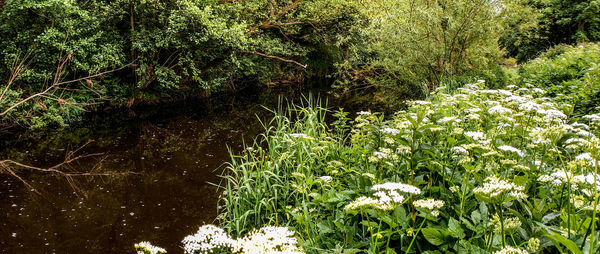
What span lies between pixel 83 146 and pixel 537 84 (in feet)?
36.8

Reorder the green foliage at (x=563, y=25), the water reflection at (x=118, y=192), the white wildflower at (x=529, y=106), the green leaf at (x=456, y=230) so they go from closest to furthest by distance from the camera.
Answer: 1. the green leaf at (x=456, y=230)
2. the white wildflower at (x=529, y=106)
3. the water reflection at (x=118, y=192)
4. the green foliage at (x=563, y=25)

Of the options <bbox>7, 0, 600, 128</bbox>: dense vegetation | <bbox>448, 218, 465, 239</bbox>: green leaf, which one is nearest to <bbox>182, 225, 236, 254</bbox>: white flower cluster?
<bbox>448, 218, 465, 239</bbox>: green leaf

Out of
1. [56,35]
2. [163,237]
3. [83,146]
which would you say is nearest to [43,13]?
[56,35]

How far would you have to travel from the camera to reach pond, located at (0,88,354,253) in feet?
15.7

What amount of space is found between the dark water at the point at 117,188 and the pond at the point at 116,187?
15 millimetres

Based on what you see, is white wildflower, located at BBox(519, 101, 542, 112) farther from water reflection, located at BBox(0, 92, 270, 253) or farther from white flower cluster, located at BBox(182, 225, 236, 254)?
water reflection, located at BBox(0, 92, 270, 253)

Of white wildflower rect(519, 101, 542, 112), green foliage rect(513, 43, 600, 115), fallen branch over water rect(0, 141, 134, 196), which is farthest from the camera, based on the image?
fallen branch over water rect(0, 141, 134, 196)

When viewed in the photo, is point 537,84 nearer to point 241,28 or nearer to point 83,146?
point 241,28

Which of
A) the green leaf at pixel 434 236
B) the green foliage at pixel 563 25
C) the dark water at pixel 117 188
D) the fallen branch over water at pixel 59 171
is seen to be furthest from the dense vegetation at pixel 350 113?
the green foliage at pixel 563 25

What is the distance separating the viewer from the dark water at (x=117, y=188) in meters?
4.77

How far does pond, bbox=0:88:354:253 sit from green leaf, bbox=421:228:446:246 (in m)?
3.59

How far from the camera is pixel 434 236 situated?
6.99 ft

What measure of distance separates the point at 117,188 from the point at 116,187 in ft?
0.20

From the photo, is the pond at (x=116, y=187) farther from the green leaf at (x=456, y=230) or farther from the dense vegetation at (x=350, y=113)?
the green leaf at (x=456, y=230)
